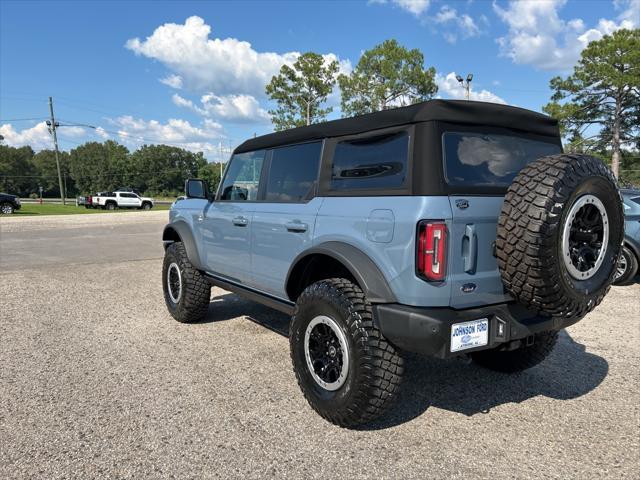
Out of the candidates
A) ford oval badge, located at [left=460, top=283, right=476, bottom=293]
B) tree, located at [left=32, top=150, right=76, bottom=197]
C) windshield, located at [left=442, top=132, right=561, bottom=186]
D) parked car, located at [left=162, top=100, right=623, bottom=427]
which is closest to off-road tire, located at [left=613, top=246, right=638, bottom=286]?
parked car, located at [left=162, top=100, right=623, bottom=427]

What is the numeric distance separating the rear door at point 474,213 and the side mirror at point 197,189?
2861mm

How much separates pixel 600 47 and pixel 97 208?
38.3 m

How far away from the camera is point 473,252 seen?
2.48 metres

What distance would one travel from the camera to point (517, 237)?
2.35m

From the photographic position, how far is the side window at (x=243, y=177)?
408 cm

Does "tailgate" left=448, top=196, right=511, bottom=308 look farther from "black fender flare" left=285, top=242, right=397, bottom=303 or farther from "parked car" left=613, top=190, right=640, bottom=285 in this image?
"parked car" left=613, top=190, right=640, bottom=285

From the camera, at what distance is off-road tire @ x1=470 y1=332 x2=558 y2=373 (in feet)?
11.4

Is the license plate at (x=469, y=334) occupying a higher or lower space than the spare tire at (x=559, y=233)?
lower

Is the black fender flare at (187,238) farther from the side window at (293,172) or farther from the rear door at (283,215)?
the side window at (293,172)

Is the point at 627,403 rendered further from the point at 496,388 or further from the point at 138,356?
the point at 138,356

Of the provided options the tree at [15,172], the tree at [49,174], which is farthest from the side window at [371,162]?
the tree at [49,174]

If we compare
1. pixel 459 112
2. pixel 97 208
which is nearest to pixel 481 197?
pixel 459 112

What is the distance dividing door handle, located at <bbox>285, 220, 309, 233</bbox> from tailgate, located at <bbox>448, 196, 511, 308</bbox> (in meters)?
1.13

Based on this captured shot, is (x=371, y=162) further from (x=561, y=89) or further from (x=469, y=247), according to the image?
(x=561, y=89)
